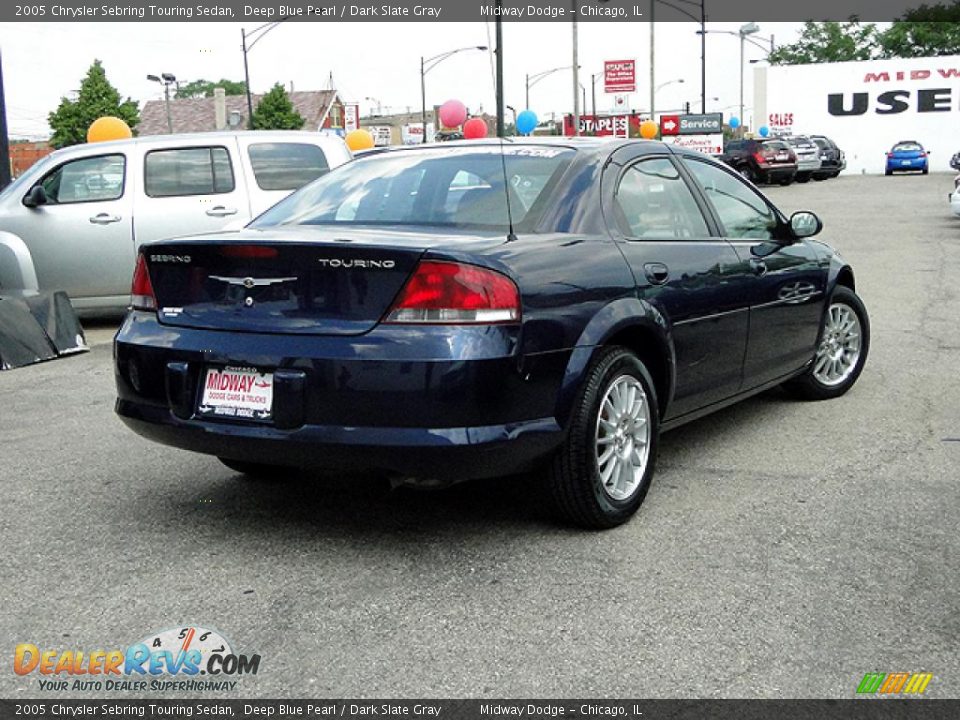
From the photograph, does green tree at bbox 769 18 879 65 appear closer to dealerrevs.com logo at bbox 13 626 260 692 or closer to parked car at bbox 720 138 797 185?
parked car at bbox 720 138 797 185

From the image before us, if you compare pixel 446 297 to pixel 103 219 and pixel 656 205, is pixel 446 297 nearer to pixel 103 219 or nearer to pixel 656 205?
pixel 656 205

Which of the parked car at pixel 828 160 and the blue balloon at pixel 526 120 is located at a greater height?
the blue balloon at pixel 526 120

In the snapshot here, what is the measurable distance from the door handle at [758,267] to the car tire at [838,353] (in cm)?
108

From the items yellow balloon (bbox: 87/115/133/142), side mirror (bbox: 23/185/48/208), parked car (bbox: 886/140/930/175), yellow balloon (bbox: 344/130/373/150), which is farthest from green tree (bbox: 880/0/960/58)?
side mirror (bbox: 23/185/48/208)

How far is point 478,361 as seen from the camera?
12.8 feet

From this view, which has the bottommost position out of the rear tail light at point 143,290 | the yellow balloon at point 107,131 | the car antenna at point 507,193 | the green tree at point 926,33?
the rear tail light at point 143,290

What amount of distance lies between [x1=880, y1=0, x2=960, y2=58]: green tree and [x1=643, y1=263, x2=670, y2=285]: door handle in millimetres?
99218

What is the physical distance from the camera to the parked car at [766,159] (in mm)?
41375

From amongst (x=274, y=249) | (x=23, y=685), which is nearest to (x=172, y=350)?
(x=274, y=249)

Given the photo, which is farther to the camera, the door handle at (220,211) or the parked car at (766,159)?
the parked car at (766,159)

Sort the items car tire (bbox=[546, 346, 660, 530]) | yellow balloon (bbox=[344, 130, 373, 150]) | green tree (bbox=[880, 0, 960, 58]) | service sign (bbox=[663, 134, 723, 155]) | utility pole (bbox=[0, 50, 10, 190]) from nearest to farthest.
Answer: car tire (bbox=[546, 346, 660, 530])
utility pole (bbox=[0, 50, 10, 190])
yellow balloon (bbox=[344, 130, 373, 150])
service sign (bbox=[663, 134, 723, 155])
green tree (bbox=[880, 0, 960, 58])

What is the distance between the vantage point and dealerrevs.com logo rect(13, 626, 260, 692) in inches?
126

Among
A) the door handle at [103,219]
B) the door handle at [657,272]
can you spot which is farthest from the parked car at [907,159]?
the door handle at [657,272]

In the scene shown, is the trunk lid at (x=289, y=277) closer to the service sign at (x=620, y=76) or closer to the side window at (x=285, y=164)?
the side window at (x=285, y=164)
